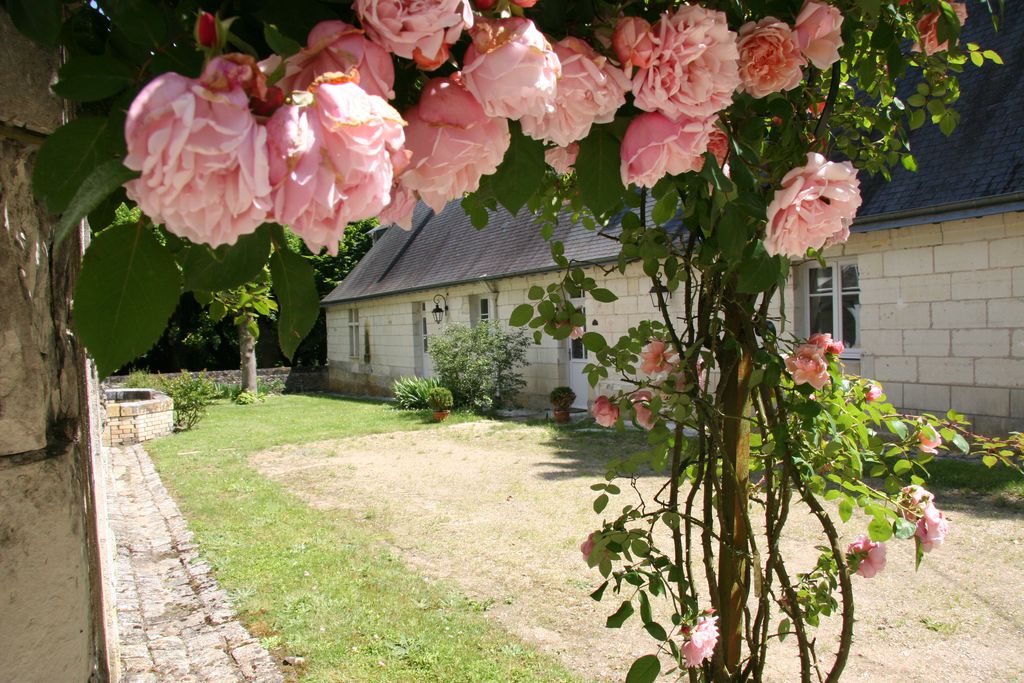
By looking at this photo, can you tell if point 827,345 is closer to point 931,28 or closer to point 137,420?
point 931,28

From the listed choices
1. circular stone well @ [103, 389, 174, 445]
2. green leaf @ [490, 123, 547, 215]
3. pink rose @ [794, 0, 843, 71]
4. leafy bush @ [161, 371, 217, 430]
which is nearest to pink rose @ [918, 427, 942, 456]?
pink rose @ [794, 0, 843, 71]

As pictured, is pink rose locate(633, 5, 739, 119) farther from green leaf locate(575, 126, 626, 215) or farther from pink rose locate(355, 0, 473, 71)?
pink rose locate(355, 0, 473, 71)

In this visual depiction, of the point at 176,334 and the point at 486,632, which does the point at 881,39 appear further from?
the point at 176,334

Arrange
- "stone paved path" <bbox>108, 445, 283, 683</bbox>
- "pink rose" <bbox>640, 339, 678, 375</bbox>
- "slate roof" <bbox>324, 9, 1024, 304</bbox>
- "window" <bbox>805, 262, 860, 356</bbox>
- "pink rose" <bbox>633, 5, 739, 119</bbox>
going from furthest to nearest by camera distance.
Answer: "window" <bbox>805, 262, 860, 356</bbox> → "slate roof" <bbox>324, 9, 1024, 304</bbox> → "stone paved path" <bbox>108, 445, 283, 683</bbox> → "pink rose" <bbox>640, 339, 678, 375</bbox> → "pink rose" <bbox>633, 5, 739, 119</bbox>

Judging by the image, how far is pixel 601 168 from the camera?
0.96 m

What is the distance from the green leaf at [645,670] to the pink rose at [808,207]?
1.01m

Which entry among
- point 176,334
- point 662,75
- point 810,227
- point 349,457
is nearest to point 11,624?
point 662,75

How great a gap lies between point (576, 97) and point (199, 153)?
0.44 meters

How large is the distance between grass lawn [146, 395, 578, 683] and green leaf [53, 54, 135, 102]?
3.29 m

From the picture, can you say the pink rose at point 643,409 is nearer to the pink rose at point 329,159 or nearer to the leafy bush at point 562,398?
the pink rose at point 329,159

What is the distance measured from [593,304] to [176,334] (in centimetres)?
1681

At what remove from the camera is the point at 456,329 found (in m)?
14.7

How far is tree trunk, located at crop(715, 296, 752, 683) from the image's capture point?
1.71 metres

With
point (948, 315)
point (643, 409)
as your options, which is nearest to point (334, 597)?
point (643, 409)
